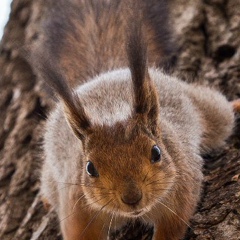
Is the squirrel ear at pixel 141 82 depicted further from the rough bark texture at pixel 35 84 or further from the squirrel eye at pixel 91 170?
the rough bark texture at pixel 35 84

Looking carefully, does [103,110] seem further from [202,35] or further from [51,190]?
[202,35]

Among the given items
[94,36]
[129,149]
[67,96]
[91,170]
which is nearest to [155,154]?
[129,149]

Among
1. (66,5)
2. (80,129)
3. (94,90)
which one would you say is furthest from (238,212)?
(66,5)

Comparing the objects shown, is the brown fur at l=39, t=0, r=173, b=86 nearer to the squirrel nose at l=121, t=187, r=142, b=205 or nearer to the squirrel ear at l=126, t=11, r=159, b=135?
the squirrel ear at l=126, t=11, r=159, b=135

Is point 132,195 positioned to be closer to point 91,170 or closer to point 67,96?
point 91,170

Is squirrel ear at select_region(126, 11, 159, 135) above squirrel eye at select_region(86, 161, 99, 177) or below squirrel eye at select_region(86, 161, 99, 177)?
above

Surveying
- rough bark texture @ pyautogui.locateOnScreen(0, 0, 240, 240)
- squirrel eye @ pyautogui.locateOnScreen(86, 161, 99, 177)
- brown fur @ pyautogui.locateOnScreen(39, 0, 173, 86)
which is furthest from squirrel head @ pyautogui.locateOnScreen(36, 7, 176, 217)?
brown fur @ pyautogui.locateOnScreen(39, 0, 173, 86)

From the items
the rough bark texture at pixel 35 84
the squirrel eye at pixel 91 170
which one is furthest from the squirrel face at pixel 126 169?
the rough bark texture at pixel 35 84
